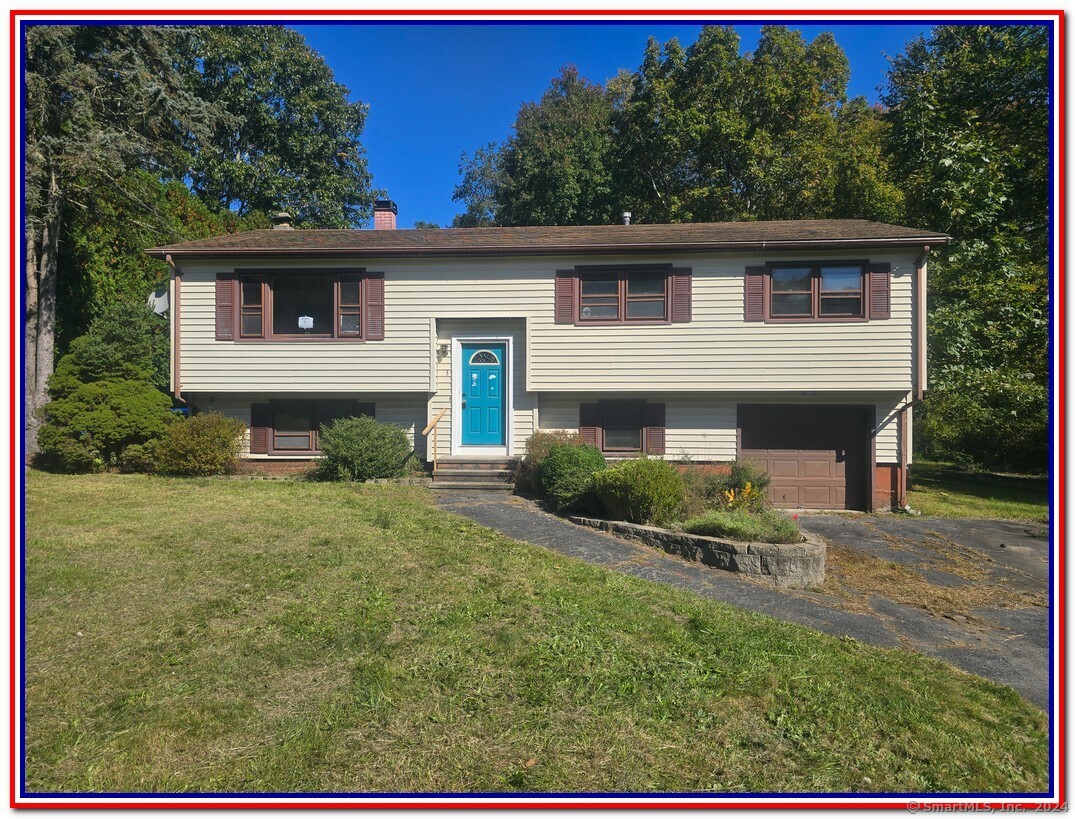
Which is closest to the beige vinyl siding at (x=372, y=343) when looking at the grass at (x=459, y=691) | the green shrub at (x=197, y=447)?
the green shrub at (x=197, y=447)

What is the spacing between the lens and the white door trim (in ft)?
45.1

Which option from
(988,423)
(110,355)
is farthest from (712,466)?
(110,355)

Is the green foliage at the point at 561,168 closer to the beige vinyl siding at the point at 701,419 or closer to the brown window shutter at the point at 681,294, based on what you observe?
the brown window shutter at the point at 681,294

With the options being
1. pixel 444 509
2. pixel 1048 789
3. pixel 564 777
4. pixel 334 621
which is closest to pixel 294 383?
pixel 444 509

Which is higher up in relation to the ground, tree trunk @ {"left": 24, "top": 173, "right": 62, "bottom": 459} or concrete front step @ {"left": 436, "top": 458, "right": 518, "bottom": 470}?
Result: tree trunk @ {"left": 24, "top": 173, "right": 62, "bottom": 459}

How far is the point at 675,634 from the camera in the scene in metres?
4.92

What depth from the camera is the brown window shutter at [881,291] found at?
503 inches

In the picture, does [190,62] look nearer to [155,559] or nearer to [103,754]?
[155,559]

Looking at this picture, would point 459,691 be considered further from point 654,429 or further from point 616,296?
point 616,296

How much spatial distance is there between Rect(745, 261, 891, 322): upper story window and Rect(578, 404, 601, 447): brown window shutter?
3.76 m

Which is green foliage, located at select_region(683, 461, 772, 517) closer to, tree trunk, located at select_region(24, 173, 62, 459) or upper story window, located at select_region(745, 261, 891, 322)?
upper story window, located at select_region(745, 261, 891, 322)

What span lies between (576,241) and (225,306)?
776cm

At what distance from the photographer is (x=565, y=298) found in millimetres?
13500

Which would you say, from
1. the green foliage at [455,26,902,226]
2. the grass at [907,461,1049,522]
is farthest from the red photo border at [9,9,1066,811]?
the green foliage at [455,26,902,226]
